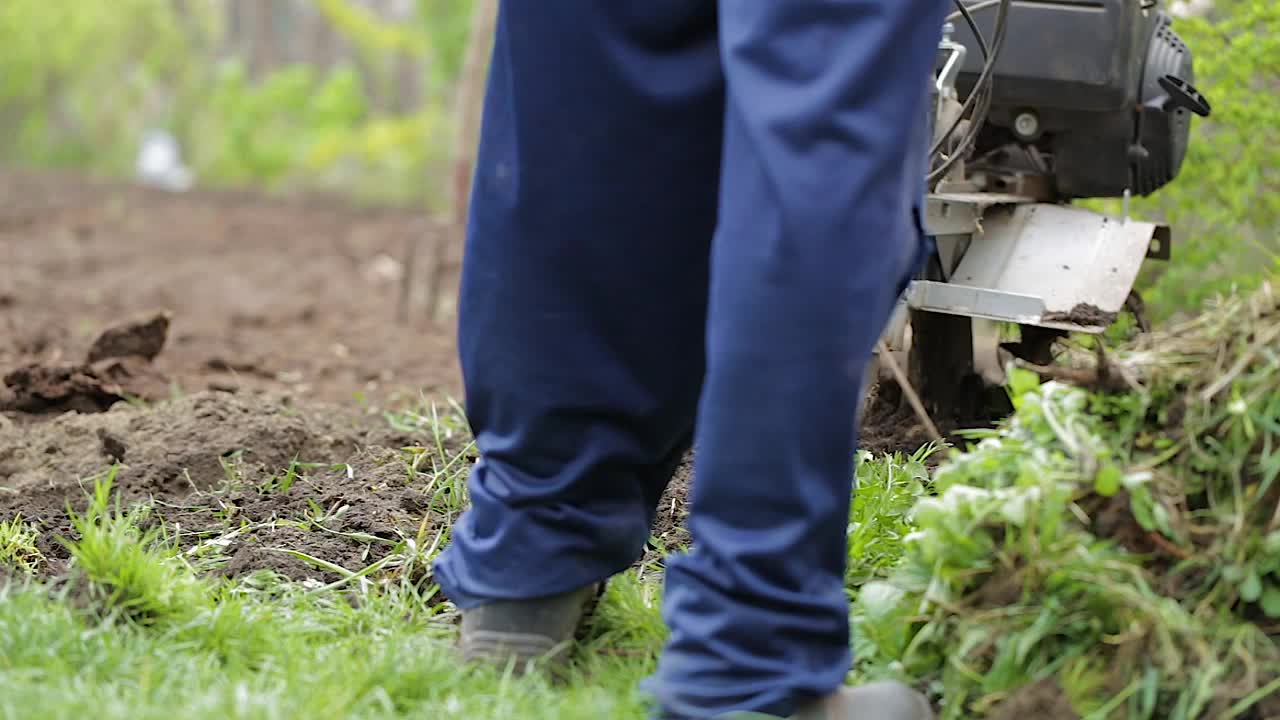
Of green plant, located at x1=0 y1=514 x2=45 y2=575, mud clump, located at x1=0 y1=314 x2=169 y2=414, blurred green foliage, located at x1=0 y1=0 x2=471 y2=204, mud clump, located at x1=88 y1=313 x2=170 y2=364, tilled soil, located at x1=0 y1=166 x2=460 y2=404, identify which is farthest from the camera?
blurred green foliage, located at x1=0 y1=0 x2=471 y2=204

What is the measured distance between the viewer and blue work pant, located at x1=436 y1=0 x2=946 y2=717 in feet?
5.50

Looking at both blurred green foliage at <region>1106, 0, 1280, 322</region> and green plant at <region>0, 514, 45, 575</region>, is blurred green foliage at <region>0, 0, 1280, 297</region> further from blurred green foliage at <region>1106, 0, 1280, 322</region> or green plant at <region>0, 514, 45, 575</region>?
green plant at <region>0, 514, 45, 575</region>

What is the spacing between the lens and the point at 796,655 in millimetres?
1752

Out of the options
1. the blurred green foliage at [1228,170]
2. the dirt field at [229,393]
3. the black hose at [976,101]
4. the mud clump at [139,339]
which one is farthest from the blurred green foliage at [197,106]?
the black hose at [976,101]

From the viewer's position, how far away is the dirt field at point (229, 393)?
9.08ft

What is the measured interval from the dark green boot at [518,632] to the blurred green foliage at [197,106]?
13274 millimetres

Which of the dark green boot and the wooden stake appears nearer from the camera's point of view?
the dark green boot

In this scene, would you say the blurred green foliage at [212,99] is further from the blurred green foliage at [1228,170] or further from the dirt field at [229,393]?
the blurred green foliage at [1228,170]

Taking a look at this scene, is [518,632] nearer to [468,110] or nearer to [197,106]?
[468,110]

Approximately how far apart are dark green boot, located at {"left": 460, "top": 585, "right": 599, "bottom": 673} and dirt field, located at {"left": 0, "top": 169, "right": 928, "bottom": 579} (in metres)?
0.51

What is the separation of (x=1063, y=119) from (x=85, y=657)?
2271 mm

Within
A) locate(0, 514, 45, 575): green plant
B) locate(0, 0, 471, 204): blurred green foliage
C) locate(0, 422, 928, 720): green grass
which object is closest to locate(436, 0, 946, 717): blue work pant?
locate(0, 422, 928, 720): green grass

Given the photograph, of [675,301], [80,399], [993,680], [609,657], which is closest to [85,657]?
[609,657]

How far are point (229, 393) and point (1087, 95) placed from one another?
2.19 metres
